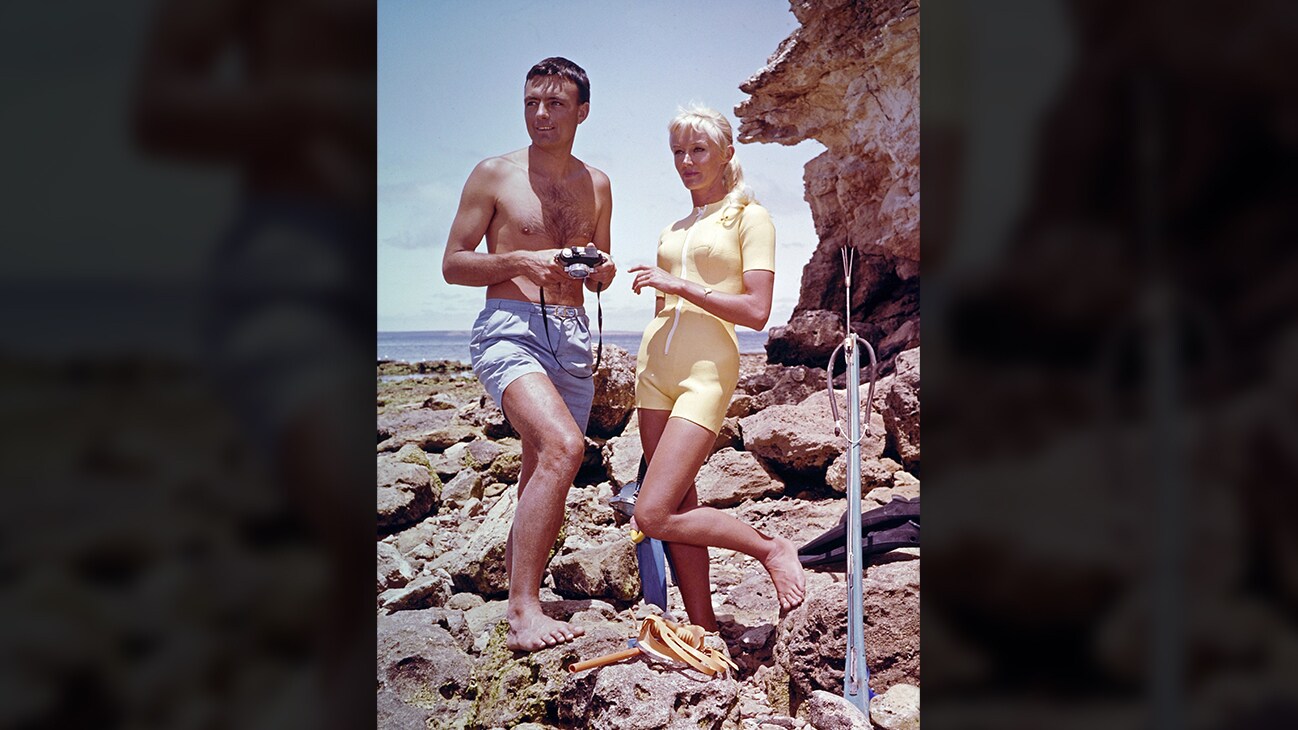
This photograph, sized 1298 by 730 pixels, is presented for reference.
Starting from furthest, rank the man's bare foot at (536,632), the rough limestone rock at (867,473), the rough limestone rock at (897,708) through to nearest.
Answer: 1. the rough limestone rock at (867,473)
2. the man's bare foot at (536,632)
3. the rough limestone rock at (897,708)

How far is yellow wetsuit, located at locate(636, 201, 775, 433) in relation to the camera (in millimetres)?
3129

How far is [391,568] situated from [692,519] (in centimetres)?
105

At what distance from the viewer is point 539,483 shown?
312 cm

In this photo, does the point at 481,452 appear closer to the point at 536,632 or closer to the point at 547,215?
the point at 536,632

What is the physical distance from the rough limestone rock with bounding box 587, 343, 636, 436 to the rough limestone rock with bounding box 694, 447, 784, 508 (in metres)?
0.34

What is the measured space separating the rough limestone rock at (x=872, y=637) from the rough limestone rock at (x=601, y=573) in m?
0.59

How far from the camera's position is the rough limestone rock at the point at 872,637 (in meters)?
3.01

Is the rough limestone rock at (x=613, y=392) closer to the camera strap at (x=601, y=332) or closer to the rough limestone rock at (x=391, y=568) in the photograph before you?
the camera strap at (x=601, y=332)

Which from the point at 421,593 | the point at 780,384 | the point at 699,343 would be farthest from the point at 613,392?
the point at 421,593

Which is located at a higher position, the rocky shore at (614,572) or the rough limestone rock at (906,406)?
the rough limestone rock at (906,406)

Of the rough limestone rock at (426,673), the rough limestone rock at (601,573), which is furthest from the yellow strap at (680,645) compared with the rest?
the rough limestone rock at (426,673)
